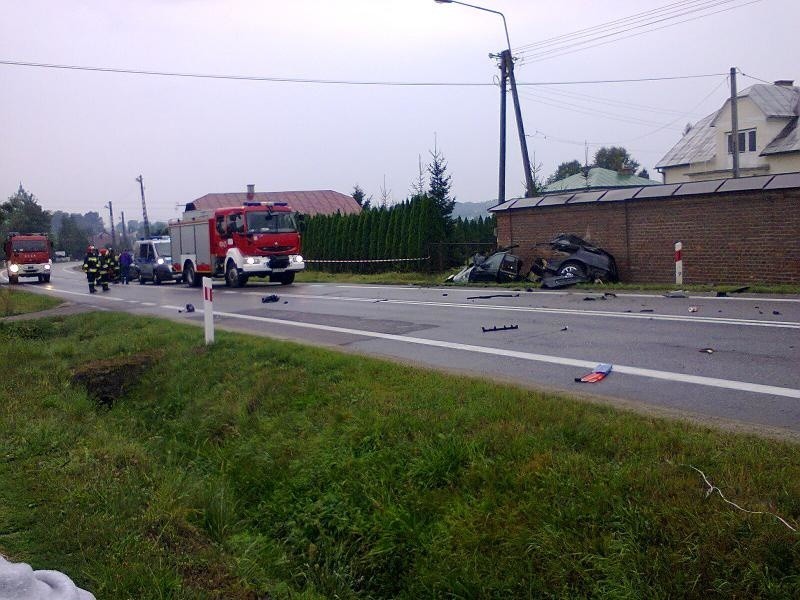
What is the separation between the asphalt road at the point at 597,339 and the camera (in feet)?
22.6

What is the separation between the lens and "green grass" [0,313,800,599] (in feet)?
13.4

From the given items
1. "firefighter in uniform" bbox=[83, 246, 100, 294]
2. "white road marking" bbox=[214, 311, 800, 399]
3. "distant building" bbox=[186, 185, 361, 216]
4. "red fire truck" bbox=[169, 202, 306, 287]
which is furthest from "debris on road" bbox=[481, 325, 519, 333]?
"distant building" bbox=[186, 185, 361, 216]

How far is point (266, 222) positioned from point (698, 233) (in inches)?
548

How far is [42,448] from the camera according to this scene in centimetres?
705

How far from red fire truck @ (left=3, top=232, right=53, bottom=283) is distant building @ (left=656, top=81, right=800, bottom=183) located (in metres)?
37.4

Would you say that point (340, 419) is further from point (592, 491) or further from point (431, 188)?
point (431, 188)

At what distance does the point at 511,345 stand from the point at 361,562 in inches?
216

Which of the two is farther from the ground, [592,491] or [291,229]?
[291,229]

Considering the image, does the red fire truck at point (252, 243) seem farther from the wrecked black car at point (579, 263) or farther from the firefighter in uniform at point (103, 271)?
the wrecked black car at point (579, 263)

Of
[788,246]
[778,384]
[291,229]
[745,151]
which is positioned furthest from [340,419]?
[745,151]

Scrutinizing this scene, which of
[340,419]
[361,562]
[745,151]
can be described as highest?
[745,151]

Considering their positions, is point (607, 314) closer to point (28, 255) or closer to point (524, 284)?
point (524, 284)

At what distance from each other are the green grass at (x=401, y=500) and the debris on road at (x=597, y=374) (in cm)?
112

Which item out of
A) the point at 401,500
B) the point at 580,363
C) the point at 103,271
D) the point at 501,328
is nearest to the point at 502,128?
the point at 103,271
